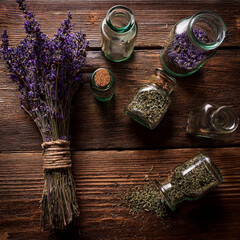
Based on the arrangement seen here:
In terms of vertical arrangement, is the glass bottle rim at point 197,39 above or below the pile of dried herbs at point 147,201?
above

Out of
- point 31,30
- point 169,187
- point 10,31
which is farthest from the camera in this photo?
point 10,31

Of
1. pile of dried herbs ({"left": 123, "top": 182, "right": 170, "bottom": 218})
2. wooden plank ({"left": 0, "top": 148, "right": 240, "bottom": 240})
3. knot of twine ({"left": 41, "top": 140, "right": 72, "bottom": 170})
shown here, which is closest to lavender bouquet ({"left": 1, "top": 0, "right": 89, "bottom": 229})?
knot of twine ({"left": 41, "top": 140, "right": 72, "bottom": 170})

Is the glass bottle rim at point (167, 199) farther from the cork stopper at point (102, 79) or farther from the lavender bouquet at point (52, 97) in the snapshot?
the cork stopper at point (102, 79)

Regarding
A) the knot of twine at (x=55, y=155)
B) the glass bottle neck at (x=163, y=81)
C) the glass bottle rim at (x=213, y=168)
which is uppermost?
the glass bottle neck at (x=163, y=81)

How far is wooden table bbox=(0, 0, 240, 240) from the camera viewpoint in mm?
1132

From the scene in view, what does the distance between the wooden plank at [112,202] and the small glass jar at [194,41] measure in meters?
0.42

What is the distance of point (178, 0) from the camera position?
1.23 m

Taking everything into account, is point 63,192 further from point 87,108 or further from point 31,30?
point 31,30

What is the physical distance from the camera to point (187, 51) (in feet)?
3.51

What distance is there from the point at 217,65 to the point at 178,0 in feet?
1.25

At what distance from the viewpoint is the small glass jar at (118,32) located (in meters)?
0.98

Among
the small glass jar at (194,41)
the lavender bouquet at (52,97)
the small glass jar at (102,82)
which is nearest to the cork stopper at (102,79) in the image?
the small glass jar at (102,82)

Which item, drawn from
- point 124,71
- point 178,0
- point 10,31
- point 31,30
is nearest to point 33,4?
point 10,31

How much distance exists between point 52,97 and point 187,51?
0.61 meters
